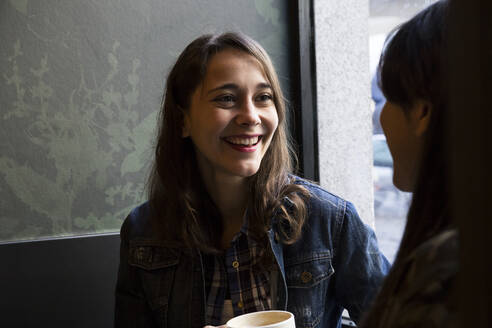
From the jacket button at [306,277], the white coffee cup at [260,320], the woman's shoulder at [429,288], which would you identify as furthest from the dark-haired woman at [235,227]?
the woman's shoulder at [429,288]

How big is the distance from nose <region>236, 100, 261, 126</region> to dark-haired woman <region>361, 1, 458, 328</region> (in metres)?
0.51

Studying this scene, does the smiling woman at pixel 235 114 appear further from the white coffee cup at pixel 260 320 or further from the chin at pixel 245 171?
the white coffee cup at pixel 260 320

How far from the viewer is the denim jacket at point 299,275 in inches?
53.8

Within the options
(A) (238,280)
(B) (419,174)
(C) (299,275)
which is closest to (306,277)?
(C) (299,275)

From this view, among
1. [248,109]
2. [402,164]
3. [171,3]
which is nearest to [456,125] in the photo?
[402,164]

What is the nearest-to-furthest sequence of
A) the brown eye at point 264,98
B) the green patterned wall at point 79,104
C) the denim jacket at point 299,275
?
1. the denim jacket at point 299,275
2. the brown eye at point 264,98
3. the green patterned wall at point 79,104

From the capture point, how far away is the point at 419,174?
56 centimetres

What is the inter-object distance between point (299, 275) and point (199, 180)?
44cm

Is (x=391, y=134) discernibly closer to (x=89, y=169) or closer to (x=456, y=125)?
(x=456, y=125)

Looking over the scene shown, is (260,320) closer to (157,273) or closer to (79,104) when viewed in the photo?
(157,273)

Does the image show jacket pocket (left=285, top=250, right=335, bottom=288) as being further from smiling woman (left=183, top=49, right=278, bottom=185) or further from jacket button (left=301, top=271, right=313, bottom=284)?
smiling woman (left=183, top=49, right=278, bottom=185)

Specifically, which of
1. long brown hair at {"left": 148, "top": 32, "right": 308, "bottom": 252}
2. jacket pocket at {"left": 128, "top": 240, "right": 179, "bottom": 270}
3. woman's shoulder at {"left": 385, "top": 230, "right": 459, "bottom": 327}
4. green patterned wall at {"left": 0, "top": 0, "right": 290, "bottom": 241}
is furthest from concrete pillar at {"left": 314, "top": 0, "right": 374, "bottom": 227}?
woman's shoulder at {"left": 385, "top": 230, "right": 459, "bottom": 327}

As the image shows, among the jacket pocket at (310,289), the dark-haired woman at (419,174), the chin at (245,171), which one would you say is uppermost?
the dark-haired woman at (419,174)

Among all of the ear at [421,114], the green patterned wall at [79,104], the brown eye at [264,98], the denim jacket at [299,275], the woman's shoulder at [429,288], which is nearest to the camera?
the woman's shoulder at [429,288]
